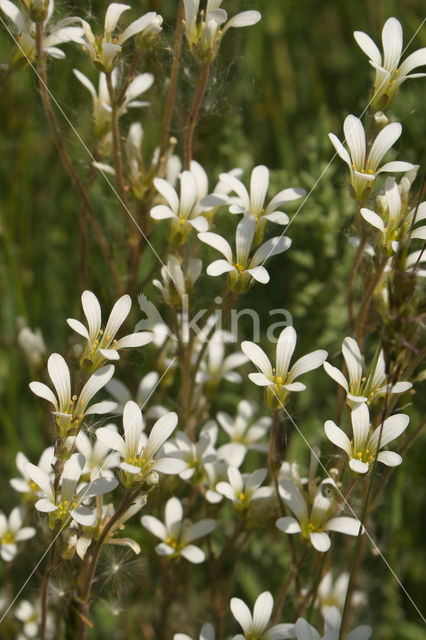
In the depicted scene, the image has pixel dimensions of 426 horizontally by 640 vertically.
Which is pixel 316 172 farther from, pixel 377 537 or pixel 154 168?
pixel 377 537

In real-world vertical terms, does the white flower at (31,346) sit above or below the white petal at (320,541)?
above

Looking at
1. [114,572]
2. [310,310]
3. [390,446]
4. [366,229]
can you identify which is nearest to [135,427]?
[114,572]

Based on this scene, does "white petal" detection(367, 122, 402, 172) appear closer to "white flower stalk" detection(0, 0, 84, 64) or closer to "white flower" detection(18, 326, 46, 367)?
"white flower stalk" detection(0, 0, 84, 64)

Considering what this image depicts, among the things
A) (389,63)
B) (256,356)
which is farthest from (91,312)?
(389,63)

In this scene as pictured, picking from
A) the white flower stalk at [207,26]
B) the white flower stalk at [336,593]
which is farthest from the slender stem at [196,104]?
the white flower stalk at [336,593]

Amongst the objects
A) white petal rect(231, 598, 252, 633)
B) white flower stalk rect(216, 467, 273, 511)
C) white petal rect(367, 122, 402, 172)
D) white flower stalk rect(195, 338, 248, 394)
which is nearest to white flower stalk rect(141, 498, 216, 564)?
white flower stalk rect(216, 467, 273, 511)

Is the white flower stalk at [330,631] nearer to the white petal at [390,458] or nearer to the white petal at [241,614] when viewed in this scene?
the white petal at [241,614]
